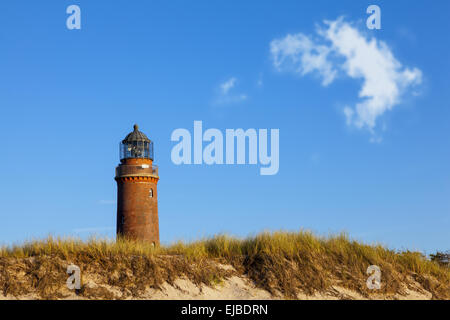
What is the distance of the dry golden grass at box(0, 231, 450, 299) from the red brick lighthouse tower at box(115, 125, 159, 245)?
13586mm

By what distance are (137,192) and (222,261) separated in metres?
16.2

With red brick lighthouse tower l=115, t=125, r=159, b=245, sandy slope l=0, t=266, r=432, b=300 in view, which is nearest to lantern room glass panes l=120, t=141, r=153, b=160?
red brick lighthouse tower l=115, t=125, r=159, b=245

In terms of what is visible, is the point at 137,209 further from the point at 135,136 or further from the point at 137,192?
the point at 135,136

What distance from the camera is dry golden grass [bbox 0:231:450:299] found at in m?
17.8

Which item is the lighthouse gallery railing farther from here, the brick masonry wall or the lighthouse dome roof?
the lighthouse dome roof

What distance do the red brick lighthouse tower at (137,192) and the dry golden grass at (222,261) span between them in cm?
1359

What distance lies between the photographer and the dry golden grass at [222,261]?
58.4ft

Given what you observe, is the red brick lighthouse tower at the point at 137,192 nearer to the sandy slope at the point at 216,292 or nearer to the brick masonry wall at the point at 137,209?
the brick masonry wall at the point at 137,209

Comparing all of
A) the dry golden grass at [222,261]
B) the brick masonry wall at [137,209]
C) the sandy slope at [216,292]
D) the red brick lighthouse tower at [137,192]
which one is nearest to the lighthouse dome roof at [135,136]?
the red brick lighthouse tower at [137,192]

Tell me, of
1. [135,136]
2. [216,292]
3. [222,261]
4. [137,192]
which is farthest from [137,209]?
[216,292]

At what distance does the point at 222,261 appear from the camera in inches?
790
